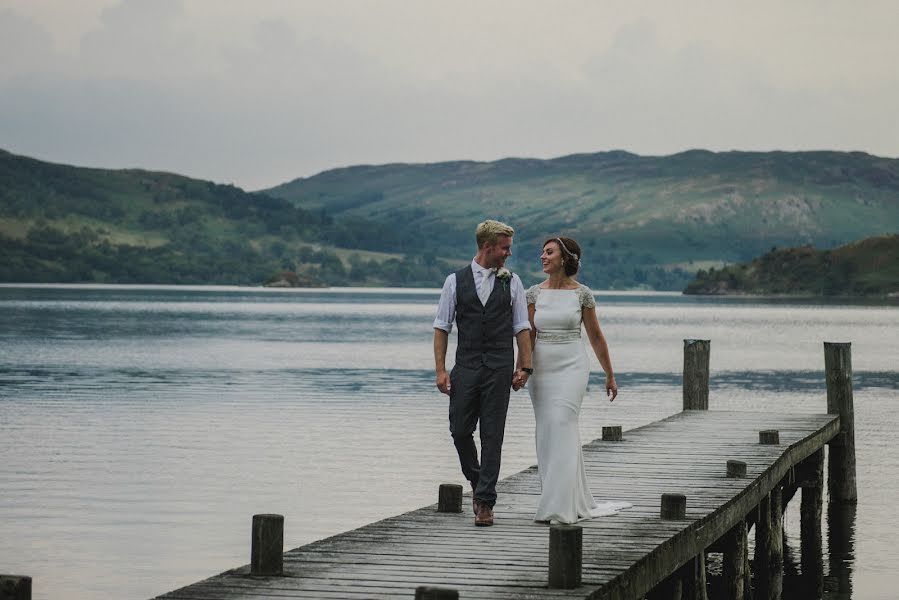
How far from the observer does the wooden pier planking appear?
9562 millimetres

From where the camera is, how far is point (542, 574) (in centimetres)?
1008

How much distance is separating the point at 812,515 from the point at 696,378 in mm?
4663

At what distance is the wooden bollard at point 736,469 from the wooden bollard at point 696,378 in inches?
393

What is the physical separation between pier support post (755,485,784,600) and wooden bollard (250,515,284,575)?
376 inches

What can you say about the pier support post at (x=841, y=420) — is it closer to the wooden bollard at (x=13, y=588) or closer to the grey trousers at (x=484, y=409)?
the grey trousers at (x=484, y=409)

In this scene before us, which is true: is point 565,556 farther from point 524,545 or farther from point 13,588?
point 13,588

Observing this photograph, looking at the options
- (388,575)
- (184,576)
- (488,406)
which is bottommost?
(184,576)

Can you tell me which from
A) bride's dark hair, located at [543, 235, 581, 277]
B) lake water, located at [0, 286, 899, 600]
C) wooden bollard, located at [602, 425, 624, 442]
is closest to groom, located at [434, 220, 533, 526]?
bride's dark hair, located at [543, 235, 581, 277]

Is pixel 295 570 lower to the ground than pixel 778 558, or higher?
higher

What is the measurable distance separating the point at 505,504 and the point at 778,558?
6.43 m

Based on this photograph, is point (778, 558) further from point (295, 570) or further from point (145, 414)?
point (145, 414)

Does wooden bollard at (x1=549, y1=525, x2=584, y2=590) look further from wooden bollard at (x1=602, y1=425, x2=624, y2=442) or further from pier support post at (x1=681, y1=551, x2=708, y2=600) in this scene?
wooden bollard at (x1=602, y1=425, x2=624, y2=442)

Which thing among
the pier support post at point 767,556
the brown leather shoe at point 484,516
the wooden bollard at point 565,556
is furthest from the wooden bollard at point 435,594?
the pier support post at point 767,556

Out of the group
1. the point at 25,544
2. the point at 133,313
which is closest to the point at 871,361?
the point at 25,544
